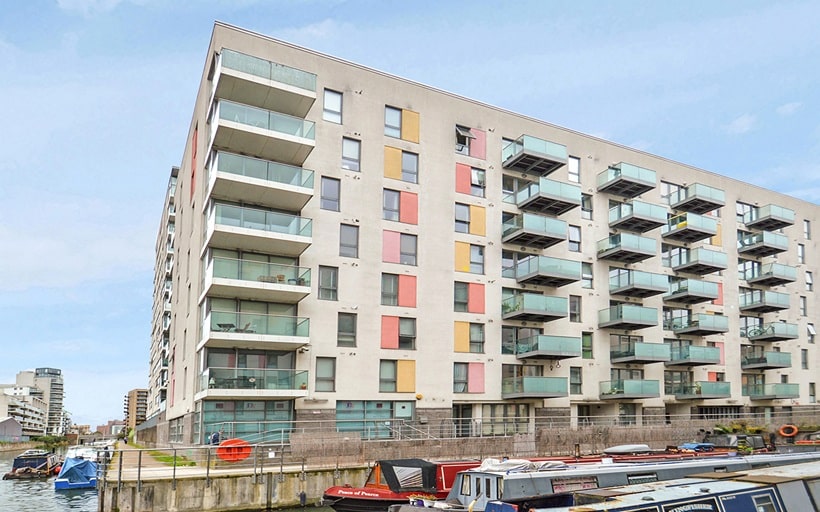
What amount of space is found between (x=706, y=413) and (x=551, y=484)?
110ft

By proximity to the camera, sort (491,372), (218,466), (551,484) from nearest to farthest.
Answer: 1. (551,484)
2. (218,466)
3. (491,372)

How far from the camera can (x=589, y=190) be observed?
42.7m

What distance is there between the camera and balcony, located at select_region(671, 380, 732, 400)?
43.5 m

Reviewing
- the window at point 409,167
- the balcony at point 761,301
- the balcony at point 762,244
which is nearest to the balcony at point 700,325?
the balcony at point 761,301

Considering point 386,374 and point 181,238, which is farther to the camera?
point 181,238

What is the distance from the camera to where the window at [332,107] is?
111 ft

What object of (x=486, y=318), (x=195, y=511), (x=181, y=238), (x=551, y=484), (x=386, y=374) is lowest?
(x=195, y=511)

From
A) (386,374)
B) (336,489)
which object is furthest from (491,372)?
(336,489)

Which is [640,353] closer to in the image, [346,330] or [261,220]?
[346,330]

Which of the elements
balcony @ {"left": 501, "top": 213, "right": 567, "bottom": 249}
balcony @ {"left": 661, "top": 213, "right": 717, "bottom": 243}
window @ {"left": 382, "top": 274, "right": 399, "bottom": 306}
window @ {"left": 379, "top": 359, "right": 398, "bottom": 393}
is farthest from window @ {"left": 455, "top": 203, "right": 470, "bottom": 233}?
balcony @ {"left": 661, "top": 213, "right": 717, "bottom": 243}

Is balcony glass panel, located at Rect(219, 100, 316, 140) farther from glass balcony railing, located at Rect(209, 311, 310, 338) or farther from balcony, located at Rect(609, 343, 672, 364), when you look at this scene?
balcony, located at Rect(609, 343, 672, 364)

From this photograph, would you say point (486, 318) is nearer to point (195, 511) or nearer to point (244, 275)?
point (244, 275)

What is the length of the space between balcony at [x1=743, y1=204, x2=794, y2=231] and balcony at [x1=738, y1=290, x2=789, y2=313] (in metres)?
5.17

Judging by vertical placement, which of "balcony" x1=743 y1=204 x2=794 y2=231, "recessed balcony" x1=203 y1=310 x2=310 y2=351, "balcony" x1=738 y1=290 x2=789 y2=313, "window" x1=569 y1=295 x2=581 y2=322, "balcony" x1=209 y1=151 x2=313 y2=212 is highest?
"balcony" x1=743 y1=204 x2=794 y2=231
